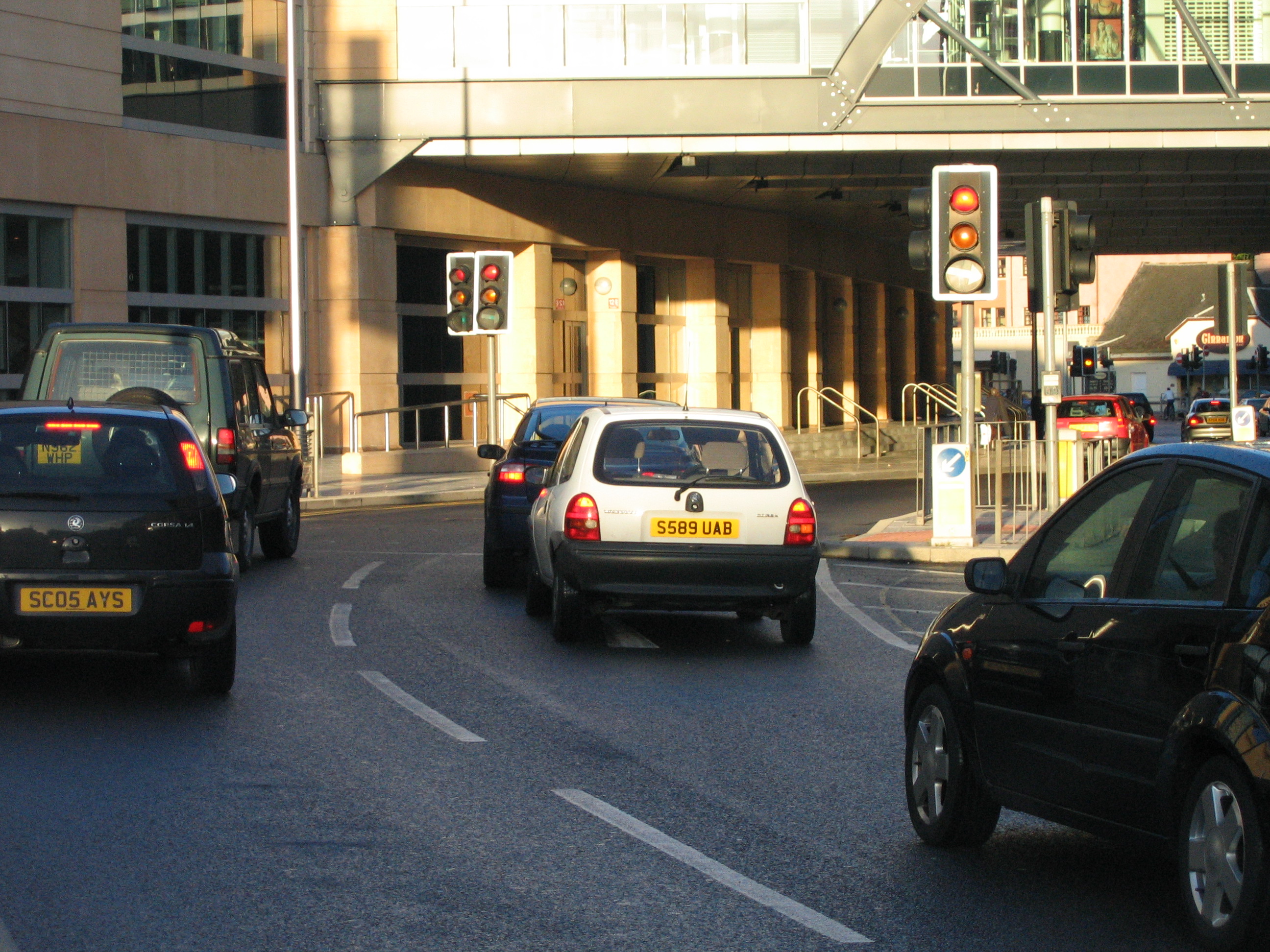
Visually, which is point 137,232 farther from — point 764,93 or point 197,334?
point 197,334

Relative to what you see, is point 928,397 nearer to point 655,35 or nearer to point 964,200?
point 655,35

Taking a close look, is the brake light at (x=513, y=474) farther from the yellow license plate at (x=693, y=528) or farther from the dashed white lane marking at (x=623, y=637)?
the yellow license plate at (x=693, y=528)

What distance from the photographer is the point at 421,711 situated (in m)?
8.70

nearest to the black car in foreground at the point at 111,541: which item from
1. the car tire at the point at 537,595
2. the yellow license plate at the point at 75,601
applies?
the yellow license plate at the point at 75,601

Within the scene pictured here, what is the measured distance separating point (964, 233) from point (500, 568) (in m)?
5.34

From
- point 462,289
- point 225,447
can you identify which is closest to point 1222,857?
point 225,447

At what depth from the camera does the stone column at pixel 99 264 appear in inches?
1134

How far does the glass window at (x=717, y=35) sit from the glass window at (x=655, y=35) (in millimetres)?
174

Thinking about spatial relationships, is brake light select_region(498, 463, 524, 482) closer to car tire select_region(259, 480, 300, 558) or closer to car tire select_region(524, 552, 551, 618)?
car tire select_region(524, 552, 551, 618)

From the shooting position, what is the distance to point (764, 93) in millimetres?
31047

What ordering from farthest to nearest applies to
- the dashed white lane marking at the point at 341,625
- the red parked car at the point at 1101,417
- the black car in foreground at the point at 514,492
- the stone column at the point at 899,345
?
the stone column at the point at 899,345 → the red parked car at the point at 1101,417 → the black car in foreground at the point at 514,492 → the dashed white lane marking at the point at 341,625

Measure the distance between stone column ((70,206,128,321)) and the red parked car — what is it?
17.5 m

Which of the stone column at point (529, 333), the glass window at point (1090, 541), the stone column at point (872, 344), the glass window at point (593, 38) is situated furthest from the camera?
the stone column at point (872, 344)

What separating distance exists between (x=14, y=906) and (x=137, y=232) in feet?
86.1
